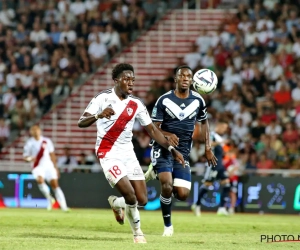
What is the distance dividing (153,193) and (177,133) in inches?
401

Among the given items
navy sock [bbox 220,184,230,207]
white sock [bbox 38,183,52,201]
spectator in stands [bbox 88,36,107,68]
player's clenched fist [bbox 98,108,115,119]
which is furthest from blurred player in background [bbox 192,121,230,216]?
player's clenched fist [bbox 98,108,115,119]

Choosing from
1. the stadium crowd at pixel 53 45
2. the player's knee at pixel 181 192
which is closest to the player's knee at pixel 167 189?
the player's knee at pixel 181 192

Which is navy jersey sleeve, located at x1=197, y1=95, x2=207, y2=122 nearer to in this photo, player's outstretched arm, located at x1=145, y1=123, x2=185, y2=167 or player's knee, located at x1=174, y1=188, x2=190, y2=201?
player's knee, located at x1=174, y1=188, x2=190, y2=201

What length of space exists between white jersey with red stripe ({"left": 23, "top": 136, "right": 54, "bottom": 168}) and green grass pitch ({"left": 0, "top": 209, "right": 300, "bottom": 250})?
3.52m

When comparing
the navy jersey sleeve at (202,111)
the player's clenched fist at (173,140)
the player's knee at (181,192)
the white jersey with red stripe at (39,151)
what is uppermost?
the navy jersey sleeve at (202,111)

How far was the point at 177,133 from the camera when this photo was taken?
1461 cm

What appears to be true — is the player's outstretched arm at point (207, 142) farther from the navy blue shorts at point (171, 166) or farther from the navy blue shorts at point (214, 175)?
the navy blue shorts at point (214, 175)

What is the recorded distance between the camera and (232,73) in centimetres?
2741

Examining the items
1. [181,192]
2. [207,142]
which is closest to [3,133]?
[207,142]

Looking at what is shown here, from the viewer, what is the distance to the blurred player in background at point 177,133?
14312 millimetres

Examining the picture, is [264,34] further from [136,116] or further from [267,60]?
[136,116]

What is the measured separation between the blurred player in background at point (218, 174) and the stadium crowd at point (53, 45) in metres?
8.92

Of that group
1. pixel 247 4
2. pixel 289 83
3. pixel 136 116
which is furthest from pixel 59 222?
pixel 247 4

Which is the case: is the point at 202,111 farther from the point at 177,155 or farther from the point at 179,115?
the point at 177,155
